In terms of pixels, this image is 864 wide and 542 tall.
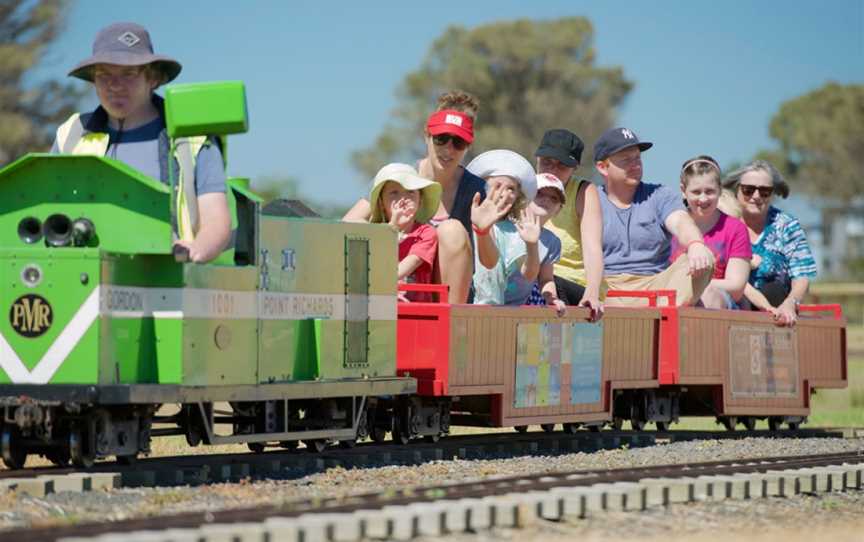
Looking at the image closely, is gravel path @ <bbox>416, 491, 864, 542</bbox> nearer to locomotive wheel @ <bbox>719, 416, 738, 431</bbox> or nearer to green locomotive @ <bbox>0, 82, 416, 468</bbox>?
green locomotive @ <bbox>0, 82, 416, 468</bbox>

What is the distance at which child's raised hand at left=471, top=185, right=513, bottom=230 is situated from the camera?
41.7 feet

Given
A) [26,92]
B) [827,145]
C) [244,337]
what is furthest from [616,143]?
[827,145]

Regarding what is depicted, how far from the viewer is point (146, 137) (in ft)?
33.3

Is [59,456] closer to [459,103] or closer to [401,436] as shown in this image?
[401,436]

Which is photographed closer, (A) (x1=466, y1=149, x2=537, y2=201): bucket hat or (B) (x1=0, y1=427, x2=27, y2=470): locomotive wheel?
(B) (x1=0, y1=427, x2=27, y2=470): locomotive wheel

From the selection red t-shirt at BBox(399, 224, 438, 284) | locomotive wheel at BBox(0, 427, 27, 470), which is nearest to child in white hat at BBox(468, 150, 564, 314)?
red t-shirt at BBox(399, 224, 438, 284)

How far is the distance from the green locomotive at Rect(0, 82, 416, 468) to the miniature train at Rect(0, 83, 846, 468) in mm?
12

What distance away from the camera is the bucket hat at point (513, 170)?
12891 millimetres

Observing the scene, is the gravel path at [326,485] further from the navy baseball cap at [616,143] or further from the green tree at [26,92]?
the green tree at [26,92]

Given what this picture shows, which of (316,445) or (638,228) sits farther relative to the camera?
(638,228)

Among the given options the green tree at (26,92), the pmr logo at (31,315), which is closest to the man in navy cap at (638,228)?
the pmr logo at (31,315)

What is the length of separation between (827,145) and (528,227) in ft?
317

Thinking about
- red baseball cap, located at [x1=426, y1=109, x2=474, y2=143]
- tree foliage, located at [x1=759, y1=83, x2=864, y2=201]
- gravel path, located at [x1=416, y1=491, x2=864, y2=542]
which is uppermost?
tree foliage, located at [x1=759, y1=83, x2=864, y2=201]

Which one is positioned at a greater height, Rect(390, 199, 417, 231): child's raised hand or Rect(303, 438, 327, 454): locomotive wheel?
Rect(390, 199, 417, 231): child's raised hand
